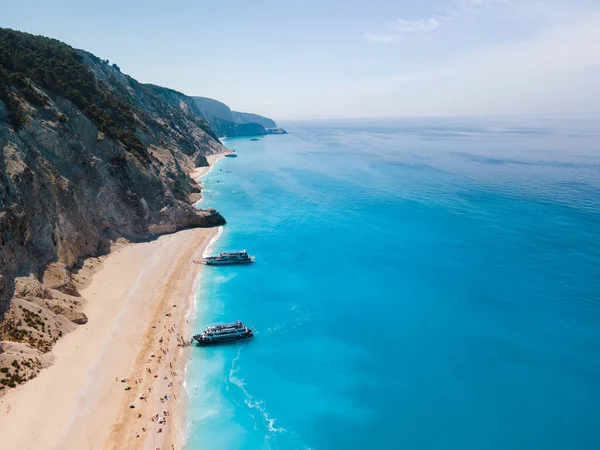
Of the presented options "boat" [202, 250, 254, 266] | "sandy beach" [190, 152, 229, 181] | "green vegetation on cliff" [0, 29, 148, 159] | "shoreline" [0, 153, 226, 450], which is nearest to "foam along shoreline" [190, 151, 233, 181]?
"sandy beach" [190, 152, 229, 181]

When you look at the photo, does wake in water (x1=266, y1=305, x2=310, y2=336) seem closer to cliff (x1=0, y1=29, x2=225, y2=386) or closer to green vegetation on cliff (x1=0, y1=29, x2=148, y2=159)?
cliff (x1=0, y1=29, x2=225, y2=386)

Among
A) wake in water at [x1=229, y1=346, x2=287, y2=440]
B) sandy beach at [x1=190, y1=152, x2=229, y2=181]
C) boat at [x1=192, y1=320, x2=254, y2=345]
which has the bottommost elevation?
wake in water at [x1=229, y1=346, x2=287, y2=440]

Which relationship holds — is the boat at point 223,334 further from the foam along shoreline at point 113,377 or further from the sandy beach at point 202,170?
the sandy beach at point 202,170

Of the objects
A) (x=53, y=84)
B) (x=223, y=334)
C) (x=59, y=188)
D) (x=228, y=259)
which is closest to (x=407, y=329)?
(x=223, y=334)

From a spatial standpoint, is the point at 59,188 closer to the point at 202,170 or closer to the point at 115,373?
the point at 115,373

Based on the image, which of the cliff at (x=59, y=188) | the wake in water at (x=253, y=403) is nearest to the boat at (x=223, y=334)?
the wake in water at (x=253, y=403)

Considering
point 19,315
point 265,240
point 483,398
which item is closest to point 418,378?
point 483,398

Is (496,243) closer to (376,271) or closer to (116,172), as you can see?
(376,271)
